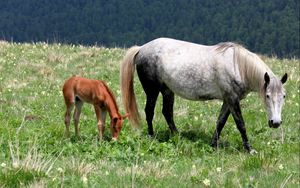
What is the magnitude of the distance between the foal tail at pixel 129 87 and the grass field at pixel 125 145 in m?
0.36

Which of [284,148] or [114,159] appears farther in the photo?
[284,148]

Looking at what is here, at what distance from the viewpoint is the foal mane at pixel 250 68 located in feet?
41.4

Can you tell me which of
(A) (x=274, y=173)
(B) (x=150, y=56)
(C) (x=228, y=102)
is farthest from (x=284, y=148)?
(B) (x=150, y=56)

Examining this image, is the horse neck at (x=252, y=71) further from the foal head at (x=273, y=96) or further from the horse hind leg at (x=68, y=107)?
the horse hind leg at (x=68, y=107)

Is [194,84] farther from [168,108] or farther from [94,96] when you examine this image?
[94,96]

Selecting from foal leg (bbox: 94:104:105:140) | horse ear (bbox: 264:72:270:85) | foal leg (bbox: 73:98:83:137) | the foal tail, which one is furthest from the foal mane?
foal leg (bbox: 73:98:83:137)

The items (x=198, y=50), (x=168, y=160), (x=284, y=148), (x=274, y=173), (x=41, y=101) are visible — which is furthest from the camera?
(x=41, y=101)

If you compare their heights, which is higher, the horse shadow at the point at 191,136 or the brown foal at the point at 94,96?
the brown foal at the point at 94,96

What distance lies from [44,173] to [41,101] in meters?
8.20

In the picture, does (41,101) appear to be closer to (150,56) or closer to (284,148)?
(150,56)

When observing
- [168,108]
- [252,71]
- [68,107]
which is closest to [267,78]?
[252,71]

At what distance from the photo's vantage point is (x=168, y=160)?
10.6 m

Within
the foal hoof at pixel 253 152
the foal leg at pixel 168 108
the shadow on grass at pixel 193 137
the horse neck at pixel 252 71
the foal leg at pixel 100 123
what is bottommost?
the shadow on grass at pixel 193 137

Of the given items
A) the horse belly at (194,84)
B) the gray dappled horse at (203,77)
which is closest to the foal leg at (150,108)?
the gray dappled horse at (203,77)
